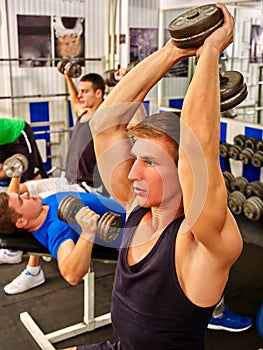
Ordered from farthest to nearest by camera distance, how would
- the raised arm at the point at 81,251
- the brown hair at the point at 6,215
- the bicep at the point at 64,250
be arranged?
the brown hair at the point at 6,215 → the bicep at the point at 64,250 → the raised arm at the point at 81,251

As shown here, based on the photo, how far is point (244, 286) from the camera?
271cm

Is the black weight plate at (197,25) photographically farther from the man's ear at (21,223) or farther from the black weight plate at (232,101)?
the man's ear at (21,223)

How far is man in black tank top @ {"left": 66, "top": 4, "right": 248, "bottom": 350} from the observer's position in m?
0.74

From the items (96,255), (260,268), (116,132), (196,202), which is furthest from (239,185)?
(196,202)

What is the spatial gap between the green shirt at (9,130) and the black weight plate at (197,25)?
2.44m

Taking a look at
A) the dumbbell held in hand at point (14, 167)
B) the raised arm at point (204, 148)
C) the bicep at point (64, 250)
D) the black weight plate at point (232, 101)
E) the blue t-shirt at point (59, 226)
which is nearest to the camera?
the raised arm at point (204, 148)

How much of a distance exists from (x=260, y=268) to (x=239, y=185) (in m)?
0.60

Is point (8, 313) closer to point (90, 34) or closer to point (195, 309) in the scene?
point (195, 309)

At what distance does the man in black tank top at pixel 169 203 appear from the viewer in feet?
2.41

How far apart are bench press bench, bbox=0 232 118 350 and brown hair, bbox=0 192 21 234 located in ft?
0.16

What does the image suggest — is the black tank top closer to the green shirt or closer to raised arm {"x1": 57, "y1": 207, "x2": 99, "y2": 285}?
raised arm {"x1": 57, "y1": 207, "x2": 99, "y2": 285}

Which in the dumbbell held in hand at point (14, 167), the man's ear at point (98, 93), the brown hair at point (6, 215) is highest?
the man's ear at point (98, 93)

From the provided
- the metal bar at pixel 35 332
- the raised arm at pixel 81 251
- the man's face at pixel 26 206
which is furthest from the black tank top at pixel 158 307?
the metal bar at pixel 35 332

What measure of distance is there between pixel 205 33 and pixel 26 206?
1.43 m
